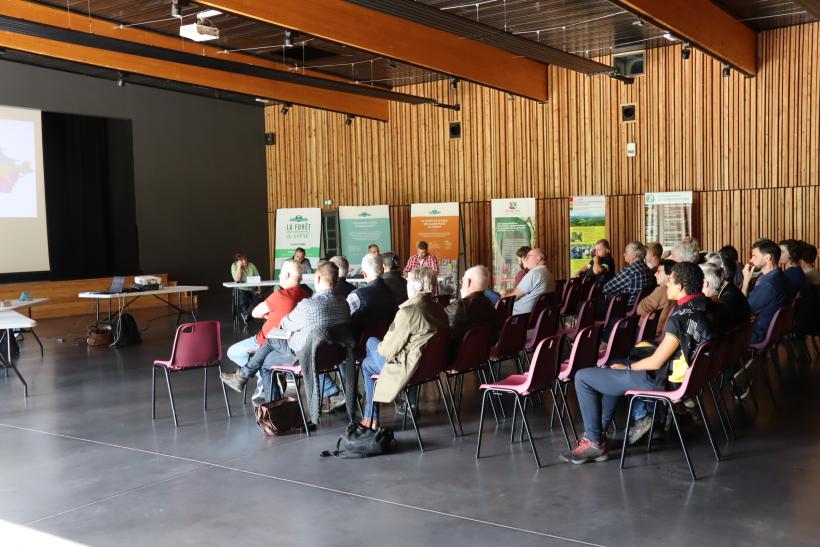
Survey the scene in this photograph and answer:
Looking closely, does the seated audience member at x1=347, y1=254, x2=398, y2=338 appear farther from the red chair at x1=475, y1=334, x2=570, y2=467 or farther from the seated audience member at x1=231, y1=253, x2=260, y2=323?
the seated audience member at x1=231, y1=253, x2=260, y2=323

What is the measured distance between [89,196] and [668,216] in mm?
11414

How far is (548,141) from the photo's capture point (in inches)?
563

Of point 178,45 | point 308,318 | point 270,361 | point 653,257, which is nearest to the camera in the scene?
point 308,318

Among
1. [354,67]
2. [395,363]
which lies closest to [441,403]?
[395,363]

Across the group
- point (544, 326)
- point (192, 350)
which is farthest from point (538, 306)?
point (192, 350)

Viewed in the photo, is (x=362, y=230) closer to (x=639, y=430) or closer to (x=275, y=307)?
(x=275, y=307)

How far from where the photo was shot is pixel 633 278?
8.56 metres

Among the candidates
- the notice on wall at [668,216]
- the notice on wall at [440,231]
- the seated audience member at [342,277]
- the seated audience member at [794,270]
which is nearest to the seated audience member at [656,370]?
the seated audience member at [794,270]

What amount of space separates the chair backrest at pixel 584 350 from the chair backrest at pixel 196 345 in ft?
9.42

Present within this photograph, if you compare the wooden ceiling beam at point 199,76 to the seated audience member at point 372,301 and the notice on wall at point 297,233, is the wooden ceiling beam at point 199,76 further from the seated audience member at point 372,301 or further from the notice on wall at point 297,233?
the seated audience member at point 372,301

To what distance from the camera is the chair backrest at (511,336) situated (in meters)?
6.23

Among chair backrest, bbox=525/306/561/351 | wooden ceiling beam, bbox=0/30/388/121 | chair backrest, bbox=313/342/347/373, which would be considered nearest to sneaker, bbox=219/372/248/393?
chair backrest, bbox=313/342/347/373

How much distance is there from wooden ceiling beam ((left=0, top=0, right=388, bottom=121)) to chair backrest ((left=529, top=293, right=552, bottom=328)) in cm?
495

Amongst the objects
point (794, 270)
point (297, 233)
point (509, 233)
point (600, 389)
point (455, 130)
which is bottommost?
point (600, 389)
